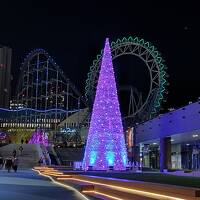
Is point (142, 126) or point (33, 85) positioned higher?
point (33, 85)

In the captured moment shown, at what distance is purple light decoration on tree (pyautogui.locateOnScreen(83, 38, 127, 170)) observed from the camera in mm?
32975

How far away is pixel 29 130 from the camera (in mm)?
99812

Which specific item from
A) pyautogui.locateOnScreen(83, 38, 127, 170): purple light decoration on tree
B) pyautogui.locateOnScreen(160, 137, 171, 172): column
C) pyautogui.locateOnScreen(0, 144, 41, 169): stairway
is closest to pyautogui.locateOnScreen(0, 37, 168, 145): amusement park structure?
pyautogui.locateOnScreen(160, 137, 171, 172): column

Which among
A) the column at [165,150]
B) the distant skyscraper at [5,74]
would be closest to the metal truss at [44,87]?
the column at [165,150]

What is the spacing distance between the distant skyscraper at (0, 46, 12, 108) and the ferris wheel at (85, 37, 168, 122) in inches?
3503

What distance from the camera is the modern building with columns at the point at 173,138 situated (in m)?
35.1

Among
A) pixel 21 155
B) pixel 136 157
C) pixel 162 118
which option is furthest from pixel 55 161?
pixel 162 118

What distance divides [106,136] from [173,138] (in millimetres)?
12804

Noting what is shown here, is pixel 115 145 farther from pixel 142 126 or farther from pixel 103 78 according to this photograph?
pixel 142 126

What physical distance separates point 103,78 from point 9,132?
75603 mm

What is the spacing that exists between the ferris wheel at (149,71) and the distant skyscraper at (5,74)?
89.0 meters

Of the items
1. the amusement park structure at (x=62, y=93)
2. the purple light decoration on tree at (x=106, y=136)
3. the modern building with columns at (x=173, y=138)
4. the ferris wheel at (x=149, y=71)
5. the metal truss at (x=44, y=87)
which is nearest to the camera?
the purple light decoration on tree at (x=106, y=136)

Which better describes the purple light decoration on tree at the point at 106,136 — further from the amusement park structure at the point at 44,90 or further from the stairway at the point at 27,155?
the amusement park structure at the point at 44,90

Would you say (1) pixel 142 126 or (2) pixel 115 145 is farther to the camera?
(1) pixel 142 126
